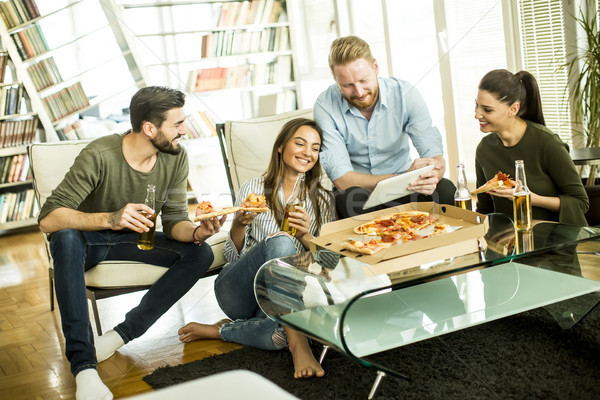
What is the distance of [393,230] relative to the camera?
1975 mm

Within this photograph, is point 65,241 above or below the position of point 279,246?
above

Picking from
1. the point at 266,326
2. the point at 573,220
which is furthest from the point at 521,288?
the point at 266,326

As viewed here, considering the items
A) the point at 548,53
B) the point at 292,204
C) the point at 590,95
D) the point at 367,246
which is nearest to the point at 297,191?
the point at 292,204

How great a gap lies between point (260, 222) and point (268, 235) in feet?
0.20

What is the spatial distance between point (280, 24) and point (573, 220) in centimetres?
354

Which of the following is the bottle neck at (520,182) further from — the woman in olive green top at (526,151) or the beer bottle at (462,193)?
the woman in olive green top at (526,151)

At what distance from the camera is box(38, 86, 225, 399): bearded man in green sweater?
7.42ft

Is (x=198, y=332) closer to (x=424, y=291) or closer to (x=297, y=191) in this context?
(x=297, y=191)

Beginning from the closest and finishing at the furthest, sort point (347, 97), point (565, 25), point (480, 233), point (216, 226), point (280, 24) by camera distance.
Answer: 1. point (480, 233)
2. point (216, 226)
3. point (347, 97)
4. point (565, 25)
5. point (280, 24)

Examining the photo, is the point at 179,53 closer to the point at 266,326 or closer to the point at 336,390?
the point at 266,326

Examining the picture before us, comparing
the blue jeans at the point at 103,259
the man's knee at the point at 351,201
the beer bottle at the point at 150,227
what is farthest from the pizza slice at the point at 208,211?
the man's knee at the point at 351,201

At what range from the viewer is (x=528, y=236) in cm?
196

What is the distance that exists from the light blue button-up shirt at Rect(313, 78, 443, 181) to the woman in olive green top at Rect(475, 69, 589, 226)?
272 mm

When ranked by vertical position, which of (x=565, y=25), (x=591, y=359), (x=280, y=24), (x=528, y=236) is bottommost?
(x=591, y=359)
